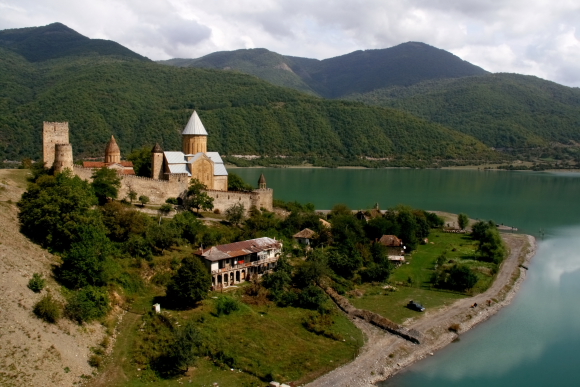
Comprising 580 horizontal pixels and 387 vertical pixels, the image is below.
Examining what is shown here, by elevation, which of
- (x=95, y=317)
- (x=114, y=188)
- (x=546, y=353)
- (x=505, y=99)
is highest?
(x=505, y=99)

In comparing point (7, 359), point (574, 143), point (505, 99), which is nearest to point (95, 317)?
point (7, 359)

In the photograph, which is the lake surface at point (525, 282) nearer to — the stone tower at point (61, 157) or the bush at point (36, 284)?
the bush at point (36, 284)

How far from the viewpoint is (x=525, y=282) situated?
2720 centimetres

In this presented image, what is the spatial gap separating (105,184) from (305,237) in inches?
406

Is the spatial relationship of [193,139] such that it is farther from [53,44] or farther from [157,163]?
[53,44]

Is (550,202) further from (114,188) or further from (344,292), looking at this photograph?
(114,188)

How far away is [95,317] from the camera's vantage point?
15094 millimetres

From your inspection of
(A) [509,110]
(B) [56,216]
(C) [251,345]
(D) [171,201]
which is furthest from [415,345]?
(A) [509,110]

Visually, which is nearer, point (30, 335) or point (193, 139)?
point (30, 335)

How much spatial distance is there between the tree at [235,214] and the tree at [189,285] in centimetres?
889

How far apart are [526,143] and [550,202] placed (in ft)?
237

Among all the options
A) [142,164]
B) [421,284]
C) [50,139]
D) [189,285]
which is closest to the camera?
[189,285]

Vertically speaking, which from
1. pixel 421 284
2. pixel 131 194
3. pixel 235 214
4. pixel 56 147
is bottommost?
pixel 421 284

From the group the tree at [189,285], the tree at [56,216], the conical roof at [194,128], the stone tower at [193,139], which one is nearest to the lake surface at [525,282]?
the tree at [189,285]
